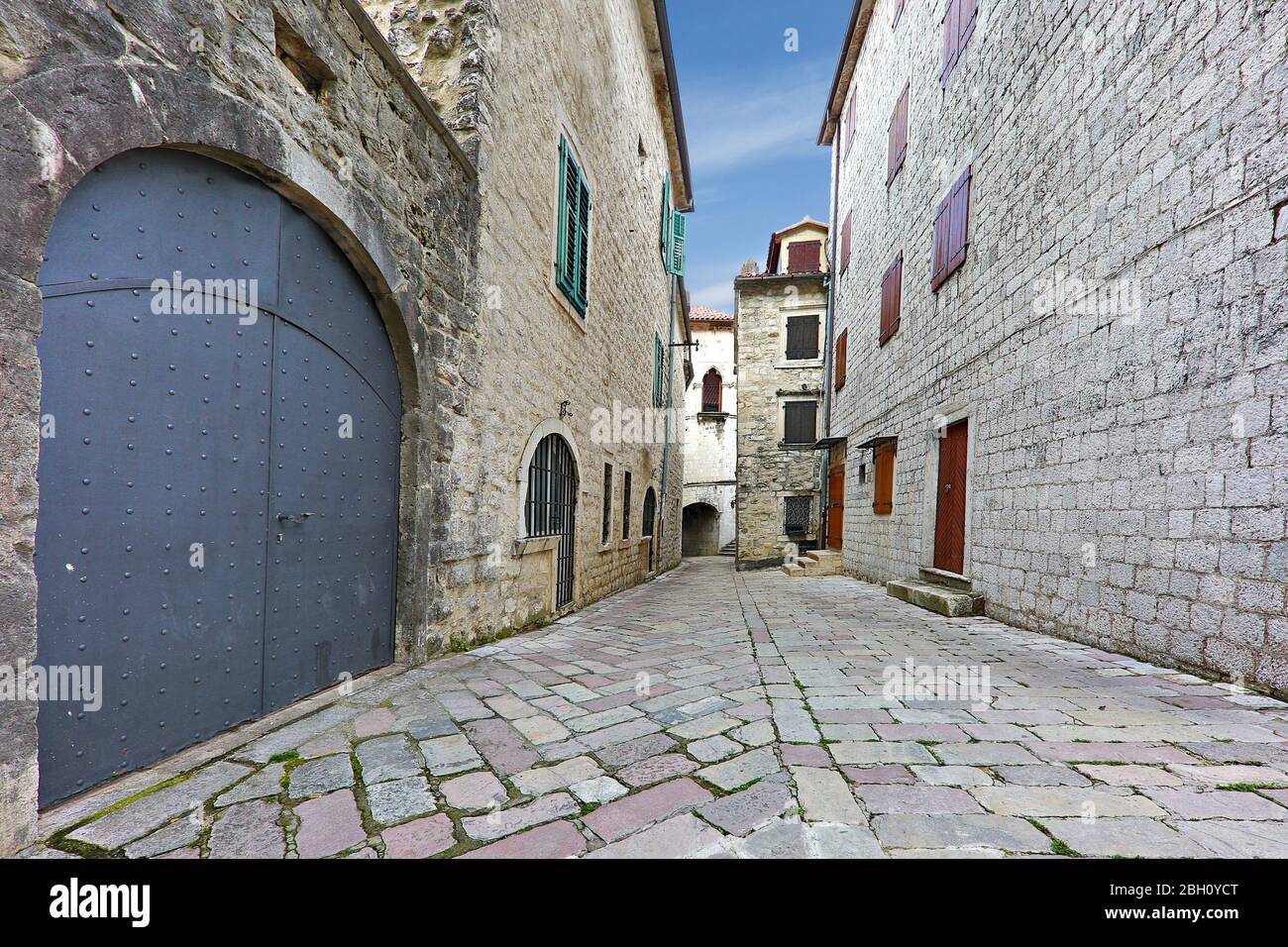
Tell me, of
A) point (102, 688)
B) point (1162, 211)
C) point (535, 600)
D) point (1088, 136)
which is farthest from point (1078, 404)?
point (102, 688)

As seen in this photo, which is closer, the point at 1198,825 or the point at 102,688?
the point at 1198,825

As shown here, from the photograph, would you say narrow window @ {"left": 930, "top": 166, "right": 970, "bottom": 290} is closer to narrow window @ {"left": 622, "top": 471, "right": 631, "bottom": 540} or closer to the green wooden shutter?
narrow window @ {"left": 622, "top": 471, "right": 631, "bottom": 540}

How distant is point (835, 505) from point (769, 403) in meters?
5.56

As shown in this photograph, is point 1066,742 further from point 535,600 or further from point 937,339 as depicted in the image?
point 937,339

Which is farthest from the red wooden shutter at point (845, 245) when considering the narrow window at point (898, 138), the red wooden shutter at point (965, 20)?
the red wooden shutter at point (965, 20)

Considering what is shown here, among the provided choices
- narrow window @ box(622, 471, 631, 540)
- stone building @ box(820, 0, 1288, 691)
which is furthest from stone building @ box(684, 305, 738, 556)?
stone building @ box(820, 0, 1288, 691)

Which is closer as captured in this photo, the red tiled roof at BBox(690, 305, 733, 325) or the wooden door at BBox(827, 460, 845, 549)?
the wooden door at BBox(827, 460, 845, 549)

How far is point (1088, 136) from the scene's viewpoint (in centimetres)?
463

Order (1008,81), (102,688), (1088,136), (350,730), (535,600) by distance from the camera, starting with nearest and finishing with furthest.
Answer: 1. (102,688)
2. (350,730)
3. (1088,136)
4. (535,600)
5. (1008,81)

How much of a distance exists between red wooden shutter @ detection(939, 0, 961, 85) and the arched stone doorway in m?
18.2

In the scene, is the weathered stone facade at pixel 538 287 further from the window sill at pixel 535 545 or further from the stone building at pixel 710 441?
the stone building at pixel 710 441

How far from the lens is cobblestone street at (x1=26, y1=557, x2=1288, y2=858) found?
1.70 meters

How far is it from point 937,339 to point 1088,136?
10.1 ft

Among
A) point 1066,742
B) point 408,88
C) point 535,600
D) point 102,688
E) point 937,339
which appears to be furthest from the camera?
point 937,339
